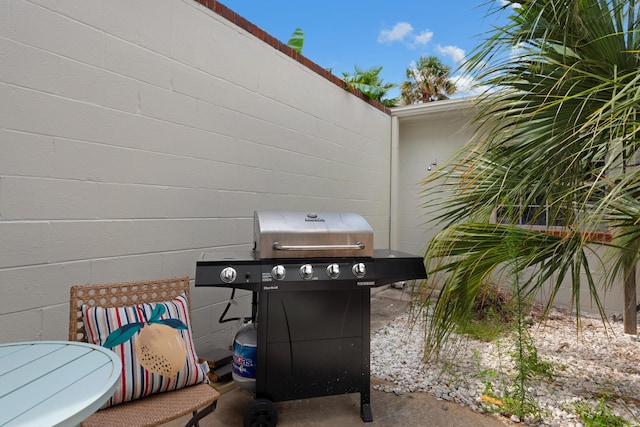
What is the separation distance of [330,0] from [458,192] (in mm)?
6936

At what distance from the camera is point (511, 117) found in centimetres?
233

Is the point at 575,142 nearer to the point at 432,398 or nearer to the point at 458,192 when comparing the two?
the point at 458,192

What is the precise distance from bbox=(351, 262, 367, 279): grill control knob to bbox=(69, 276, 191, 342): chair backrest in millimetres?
974

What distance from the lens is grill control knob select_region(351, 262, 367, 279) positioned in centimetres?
208

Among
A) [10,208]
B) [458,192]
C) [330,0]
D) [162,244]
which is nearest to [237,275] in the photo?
[162,244]

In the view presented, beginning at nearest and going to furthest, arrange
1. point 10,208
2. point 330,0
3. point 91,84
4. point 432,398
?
point 10,208 < point 91,84 < point 432,398 < point 330,0

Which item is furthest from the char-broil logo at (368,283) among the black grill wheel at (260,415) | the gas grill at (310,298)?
the black grill wheel at (260,415)

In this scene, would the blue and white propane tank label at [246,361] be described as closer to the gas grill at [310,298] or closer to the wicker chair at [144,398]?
the gas grill at [310,298]

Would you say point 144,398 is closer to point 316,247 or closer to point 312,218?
point 316,247

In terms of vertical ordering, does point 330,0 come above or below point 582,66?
above

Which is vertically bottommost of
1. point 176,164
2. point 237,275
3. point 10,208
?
point 237,275

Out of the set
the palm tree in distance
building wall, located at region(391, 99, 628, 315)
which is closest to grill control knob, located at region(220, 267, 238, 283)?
building wall, located at region(391, 99, 628, 315)

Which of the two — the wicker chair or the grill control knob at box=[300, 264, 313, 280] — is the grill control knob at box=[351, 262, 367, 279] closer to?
the grill control knob at box=[300, 264, 313, 280]

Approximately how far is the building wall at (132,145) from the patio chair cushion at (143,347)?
671 millimetres
